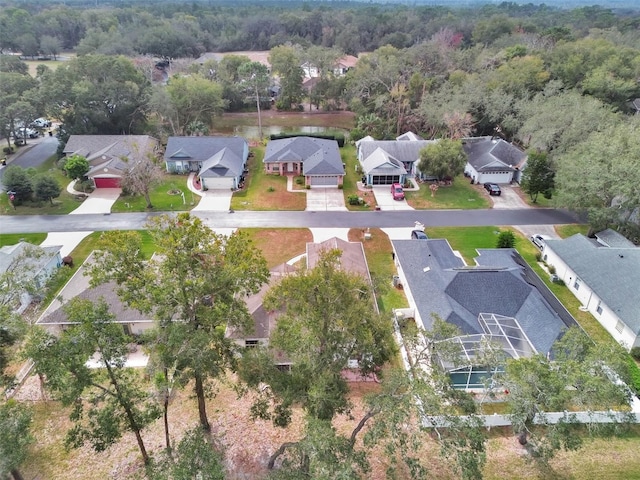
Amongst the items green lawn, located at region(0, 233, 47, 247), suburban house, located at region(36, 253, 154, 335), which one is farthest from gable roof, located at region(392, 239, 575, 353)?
green lawn, located at region(0, 233, 47, 247)

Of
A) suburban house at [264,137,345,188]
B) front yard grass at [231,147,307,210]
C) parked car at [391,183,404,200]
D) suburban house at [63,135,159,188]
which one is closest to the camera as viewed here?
front yard grass at [231,147,307,210]

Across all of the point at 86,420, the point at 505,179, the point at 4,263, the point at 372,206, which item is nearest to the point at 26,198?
the point at 4,263

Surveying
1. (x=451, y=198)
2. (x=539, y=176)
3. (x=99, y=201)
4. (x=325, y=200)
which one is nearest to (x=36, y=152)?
(x=99, y=201)

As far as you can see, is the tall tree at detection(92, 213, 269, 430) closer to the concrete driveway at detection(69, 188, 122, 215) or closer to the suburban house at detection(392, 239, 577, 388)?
the suburban house at detection(392, 239, 577, 388)

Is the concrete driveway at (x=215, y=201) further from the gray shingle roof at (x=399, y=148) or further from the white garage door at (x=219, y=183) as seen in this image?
the gray shingle roof at (x=399, y=148)

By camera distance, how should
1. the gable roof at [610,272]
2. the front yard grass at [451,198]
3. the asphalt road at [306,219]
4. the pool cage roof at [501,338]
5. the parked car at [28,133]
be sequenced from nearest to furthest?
the pool cage roof at [501,338], the gable roof at [610,272], the asphalt road at [306,219], the front yard grass at [451,198], the parked car at [28,133]

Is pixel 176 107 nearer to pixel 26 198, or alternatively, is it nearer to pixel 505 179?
pixel 26 198

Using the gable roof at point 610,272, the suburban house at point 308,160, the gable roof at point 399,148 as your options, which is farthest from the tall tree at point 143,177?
the gable roof at point 610,272
